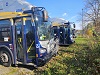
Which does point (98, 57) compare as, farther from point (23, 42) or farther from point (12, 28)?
point (12, 28)

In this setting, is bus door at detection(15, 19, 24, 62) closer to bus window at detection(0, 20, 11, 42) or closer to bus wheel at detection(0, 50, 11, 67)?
bus window at detection(0, 20, 11, 42)

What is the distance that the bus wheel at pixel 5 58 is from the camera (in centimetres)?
942

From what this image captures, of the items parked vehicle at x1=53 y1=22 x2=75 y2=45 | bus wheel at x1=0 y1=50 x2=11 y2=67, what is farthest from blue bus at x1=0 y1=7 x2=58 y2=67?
parked vehicle at x1=53 y1=22 x2=75 y2=45

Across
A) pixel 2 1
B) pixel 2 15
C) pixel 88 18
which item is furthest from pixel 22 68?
pixel 88 18

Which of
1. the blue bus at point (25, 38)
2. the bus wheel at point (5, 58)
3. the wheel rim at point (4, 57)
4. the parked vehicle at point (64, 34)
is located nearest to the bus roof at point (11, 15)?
the blue bus at point (25, 38)

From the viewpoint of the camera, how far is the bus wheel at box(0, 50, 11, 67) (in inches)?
371

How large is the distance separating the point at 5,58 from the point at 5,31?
142 cm

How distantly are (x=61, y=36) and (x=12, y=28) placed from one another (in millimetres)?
12090

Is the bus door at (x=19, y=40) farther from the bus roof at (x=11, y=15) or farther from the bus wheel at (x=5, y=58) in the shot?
the bus wheel at (x=5, y=58)

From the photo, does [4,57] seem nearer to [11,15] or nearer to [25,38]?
[25,38]

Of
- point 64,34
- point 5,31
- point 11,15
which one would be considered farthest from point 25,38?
point 64,34

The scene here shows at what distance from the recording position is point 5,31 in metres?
9.47

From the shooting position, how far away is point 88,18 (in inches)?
1601

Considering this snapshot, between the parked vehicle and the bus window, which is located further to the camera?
the parked vehicle
